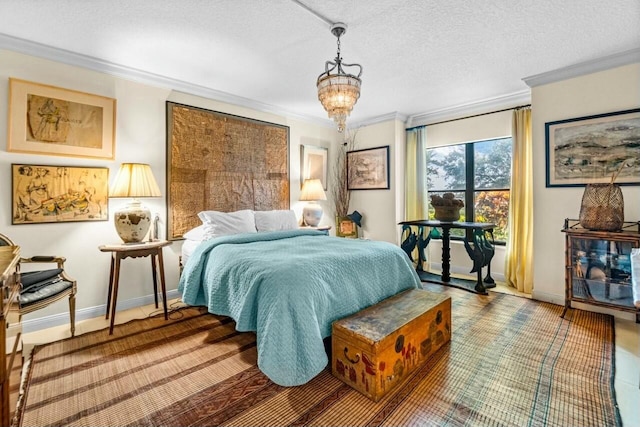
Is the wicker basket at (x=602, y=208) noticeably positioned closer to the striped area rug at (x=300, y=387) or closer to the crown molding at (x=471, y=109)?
the striped area rug at (x=300, y=387)

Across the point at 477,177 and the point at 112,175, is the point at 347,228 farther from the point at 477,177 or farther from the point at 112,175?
the point at 112,175

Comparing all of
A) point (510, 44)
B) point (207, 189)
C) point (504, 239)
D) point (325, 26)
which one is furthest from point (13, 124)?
point (504, 239)

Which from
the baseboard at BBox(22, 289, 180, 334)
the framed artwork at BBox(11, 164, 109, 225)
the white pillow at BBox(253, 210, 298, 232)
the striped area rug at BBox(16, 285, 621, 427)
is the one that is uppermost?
the framed artwork at BBox(11, 164, 109, 225)

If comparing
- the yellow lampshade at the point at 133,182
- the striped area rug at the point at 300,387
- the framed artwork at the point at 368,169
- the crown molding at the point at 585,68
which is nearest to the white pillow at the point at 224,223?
the yellow lampshade at the point at 133,182

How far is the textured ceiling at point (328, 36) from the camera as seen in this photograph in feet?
6.89

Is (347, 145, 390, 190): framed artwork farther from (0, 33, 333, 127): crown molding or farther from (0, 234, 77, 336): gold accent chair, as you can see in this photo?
(0, 234, 77, 336): gold accent chair

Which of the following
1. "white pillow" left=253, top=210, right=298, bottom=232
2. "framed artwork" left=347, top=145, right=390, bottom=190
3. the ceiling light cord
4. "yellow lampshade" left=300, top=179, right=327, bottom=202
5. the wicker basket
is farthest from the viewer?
"framed artwork" left=347, top=145, right=390, bottom=190

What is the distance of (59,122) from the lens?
2.69m

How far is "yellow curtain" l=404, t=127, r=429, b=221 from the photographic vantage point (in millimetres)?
4645

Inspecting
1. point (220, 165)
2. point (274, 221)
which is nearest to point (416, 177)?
point (274, 221)

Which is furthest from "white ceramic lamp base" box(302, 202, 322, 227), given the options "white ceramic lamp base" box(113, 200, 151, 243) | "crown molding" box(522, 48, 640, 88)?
"crown molding" box(522, 48, 640, 88)

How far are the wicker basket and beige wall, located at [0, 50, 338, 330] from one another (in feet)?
13.4

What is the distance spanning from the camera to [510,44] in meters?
2.58

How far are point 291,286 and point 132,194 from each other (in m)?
1.94
